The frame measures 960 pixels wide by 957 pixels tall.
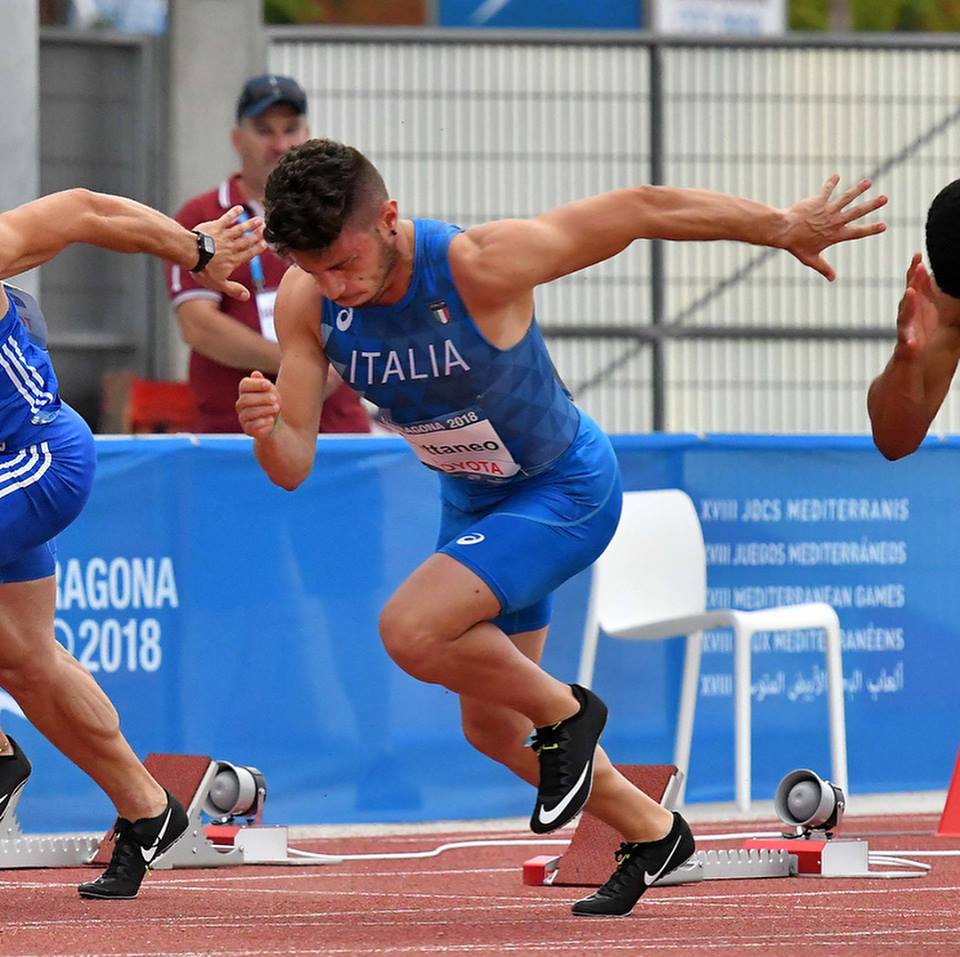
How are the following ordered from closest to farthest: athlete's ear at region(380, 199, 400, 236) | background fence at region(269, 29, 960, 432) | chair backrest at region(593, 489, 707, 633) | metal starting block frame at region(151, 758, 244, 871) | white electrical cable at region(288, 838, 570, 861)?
athlete's ear at region(380, 199, 400, 236)
metal starting block frame at region(151, 758, 244, 871)
white electrical cable at region(288, 838, 570, 861)
chair backrest at region(593, 489, 707, 633)
background fence at region(269, 29, 960, 432)

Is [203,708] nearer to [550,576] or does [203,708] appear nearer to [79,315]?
[550,576]

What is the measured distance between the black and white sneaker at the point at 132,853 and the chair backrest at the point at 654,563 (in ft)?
10.8

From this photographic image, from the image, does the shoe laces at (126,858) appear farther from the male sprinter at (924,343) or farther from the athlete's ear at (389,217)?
the male sprinter at (924,343)

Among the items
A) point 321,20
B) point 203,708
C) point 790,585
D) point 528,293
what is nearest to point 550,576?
point 528,293

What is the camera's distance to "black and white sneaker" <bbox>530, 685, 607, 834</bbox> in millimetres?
6359

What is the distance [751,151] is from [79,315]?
4.20 meters

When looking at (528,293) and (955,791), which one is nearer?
(528,293)

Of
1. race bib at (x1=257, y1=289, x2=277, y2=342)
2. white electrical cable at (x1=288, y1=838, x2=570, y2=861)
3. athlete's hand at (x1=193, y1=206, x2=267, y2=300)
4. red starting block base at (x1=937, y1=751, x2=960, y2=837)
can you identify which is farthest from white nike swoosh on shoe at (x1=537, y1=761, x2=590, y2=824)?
race bib at (x1=257, y1=289, x2=277, y2=342)

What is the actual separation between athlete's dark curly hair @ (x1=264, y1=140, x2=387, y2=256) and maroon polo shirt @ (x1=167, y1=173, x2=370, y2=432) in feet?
11.8

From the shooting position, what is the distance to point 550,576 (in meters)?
6.66

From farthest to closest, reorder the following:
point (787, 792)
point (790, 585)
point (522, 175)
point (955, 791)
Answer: point (522, 175) → point (790, 585) → point (955, 791) → point (787, 792)

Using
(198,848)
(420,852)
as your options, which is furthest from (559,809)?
(420,852)

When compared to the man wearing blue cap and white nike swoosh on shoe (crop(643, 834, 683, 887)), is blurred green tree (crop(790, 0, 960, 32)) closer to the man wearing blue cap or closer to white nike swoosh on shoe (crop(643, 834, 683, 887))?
the man wearing blue cap

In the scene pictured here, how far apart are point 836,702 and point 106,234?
4646 mm
